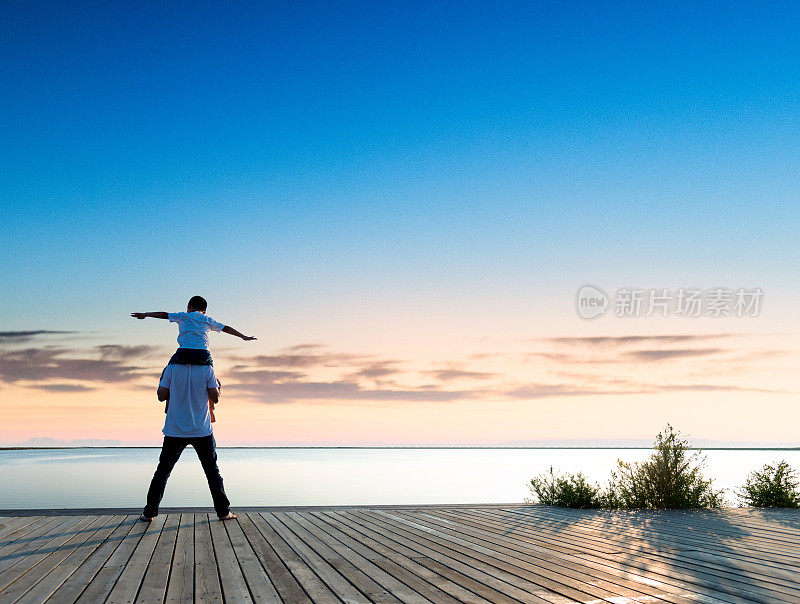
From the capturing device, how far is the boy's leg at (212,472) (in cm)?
604

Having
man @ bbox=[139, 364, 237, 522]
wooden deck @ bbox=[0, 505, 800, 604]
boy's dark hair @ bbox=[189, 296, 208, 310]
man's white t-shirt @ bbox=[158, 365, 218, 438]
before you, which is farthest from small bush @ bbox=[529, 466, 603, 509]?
boy's dark hair @ bbox=[189, 296, 208, 310]

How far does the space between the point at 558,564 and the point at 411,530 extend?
174 cm

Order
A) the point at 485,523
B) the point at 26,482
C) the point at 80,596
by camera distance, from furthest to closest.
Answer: the point at 26,482 < the point at 485,523 < the point at 80,596

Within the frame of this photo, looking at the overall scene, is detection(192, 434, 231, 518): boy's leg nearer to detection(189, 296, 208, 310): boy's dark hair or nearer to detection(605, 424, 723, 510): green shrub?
detection(189, 296, 208, 310): boy's dark hair

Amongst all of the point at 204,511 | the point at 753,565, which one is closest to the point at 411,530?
the point at 204,511

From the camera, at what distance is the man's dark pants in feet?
19.5

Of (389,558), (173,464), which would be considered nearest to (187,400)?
(173,464)

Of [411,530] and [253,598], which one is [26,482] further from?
[253,598]

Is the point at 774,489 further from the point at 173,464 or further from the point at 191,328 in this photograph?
the point at 191,328

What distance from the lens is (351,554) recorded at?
15.0 feet

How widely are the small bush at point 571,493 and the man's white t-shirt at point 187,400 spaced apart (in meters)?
4.57

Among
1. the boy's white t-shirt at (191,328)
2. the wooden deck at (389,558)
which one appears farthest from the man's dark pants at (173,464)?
the boy's white t-shirt at (191,328)

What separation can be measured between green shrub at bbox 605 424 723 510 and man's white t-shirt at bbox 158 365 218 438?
530cm

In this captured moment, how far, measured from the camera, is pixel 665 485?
28.0ft
